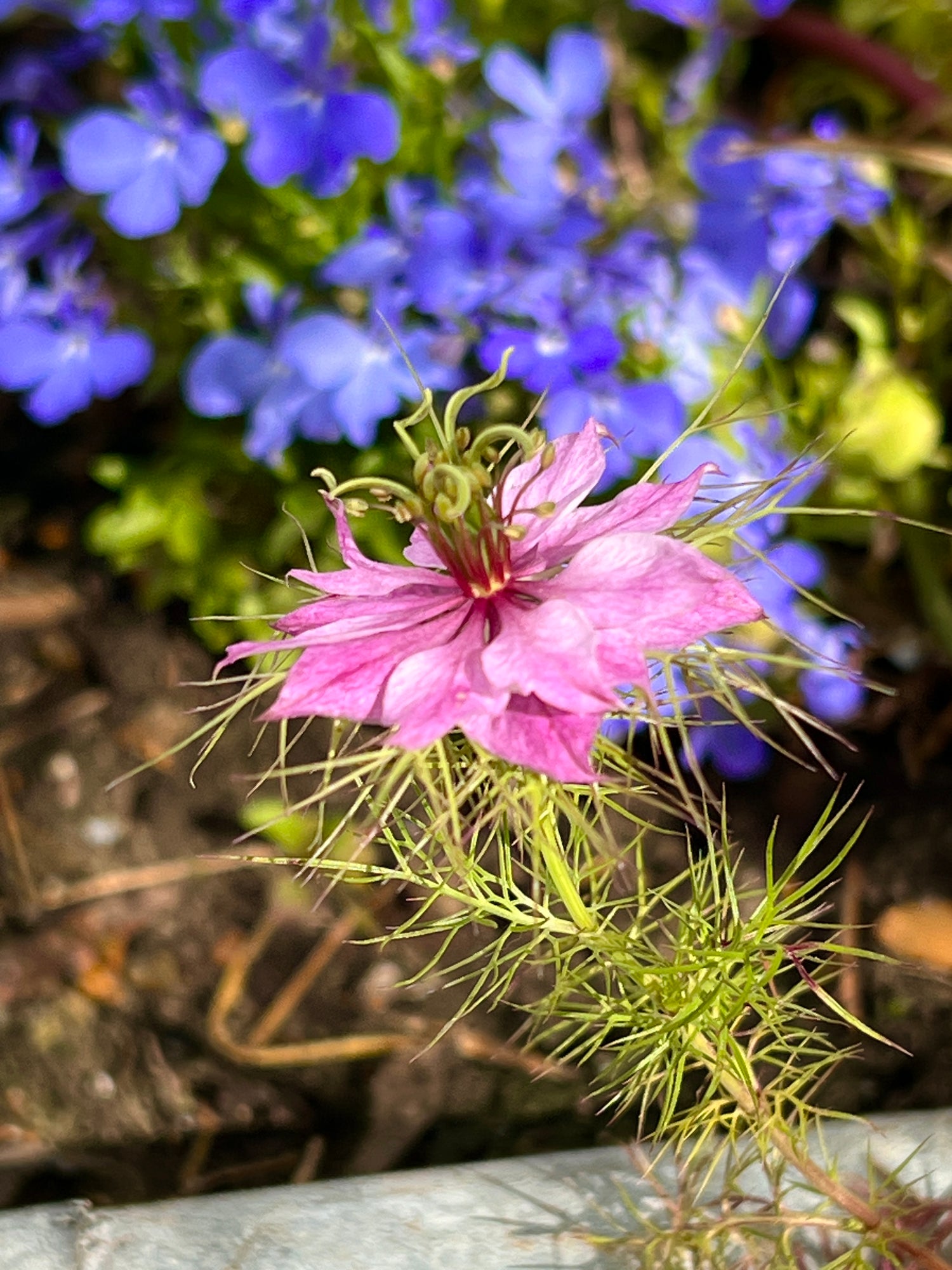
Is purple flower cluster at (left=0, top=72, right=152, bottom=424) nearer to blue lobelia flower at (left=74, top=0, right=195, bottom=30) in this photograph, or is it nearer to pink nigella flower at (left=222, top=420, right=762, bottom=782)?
blue lobelia flower at (left=74, top=0, right=195, bottom=30)

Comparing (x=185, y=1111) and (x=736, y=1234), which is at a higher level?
(x=736, y=1234)

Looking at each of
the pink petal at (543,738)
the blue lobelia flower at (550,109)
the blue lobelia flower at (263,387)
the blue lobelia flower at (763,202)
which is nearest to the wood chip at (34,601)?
the blue lobelia flower at (263,387)

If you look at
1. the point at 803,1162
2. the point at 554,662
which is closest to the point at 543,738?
the point at 554,662

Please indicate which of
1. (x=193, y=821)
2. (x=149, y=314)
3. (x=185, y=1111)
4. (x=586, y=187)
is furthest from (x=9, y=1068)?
(x=586, y=187)

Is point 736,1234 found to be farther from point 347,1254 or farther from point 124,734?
point 124,734

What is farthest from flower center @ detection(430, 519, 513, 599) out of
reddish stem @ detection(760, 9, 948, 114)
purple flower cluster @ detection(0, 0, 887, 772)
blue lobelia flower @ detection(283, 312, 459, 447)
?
reddish stem @ detection(760, 9, 948, 114)

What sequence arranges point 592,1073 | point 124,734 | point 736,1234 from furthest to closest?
1. point 124,734
2. point 592,1073
3. point 736,1234

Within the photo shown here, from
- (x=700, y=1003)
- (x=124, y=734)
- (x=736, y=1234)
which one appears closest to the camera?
(x=700, y=1003)
